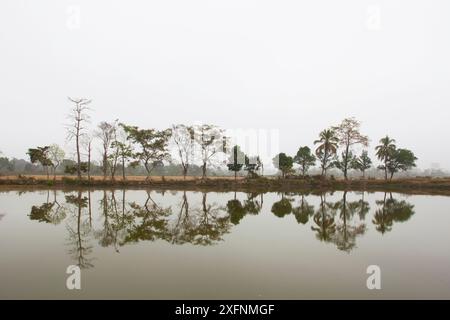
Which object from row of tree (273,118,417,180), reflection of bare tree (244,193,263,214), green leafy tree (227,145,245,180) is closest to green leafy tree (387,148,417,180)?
row of tree (273,118,417,180)

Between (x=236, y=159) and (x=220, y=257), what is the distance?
47.0 m

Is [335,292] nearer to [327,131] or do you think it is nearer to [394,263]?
[394,263]

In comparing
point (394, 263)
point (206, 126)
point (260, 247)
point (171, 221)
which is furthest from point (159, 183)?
point (394, 263)

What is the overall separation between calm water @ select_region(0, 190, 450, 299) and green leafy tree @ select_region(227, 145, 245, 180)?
37.9 meters

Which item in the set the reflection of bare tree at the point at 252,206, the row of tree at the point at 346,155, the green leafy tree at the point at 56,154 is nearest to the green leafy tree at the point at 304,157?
the row of tree at the point at 346,155

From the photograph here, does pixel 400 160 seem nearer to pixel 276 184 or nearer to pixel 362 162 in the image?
pixel 362 162

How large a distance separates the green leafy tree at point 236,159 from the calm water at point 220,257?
37.9 metres

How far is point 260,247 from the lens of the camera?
9938 mm

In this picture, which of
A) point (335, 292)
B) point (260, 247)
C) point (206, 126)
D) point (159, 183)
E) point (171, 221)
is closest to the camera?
point (335, 292)

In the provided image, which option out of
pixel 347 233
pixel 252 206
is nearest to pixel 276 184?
pixel 252 206

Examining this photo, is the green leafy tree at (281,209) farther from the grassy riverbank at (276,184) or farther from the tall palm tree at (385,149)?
the tall palm tree at (385,149)

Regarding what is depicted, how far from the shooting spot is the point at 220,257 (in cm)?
871

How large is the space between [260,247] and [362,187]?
137ft

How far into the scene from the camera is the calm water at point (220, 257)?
6285 millimetres
